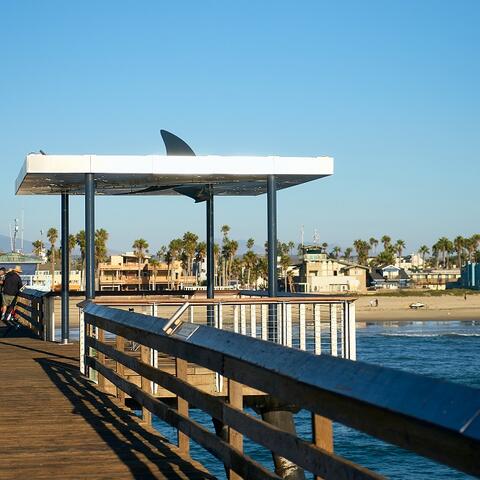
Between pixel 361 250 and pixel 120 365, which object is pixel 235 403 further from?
pixel 361 250

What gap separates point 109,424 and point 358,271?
12598 cm

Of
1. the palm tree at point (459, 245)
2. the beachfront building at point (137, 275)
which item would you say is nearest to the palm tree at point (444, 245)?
the palm tree at point (459, 245)

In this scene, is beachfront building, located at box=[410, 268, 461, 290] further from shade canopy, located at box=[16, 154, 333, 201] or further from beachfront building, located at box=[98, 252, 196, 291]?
shade canopy, located at box=[16, 154, 333, 201]

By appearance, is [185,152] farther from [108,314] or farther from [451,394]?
[451,394]

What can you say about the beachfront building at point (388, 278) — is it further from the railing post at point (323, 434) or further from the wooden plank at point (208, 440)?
the railing post at point (323, 434)

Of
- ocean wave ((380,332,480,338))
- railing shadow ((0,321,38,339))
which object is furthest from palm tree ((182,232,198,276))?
railing shadow ((0,321,38,339))

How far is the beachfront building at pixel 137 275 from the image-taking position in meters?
119

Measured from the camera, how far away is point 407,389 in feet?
10.0

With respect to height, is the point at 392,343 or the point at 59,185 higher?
the point at 59,185

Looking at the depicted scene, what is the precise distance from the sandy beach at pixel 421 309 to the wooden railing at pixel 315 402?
8329cm

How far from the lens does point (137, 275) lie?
125 metres

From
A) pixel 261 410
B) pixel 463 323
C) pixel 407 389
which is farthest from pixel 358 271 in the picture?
pixel 407 389

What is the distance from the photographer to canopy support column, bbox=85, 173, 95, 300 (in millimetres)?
14375

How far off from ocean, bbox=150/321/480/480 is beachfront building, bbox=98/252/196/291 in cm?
4163
